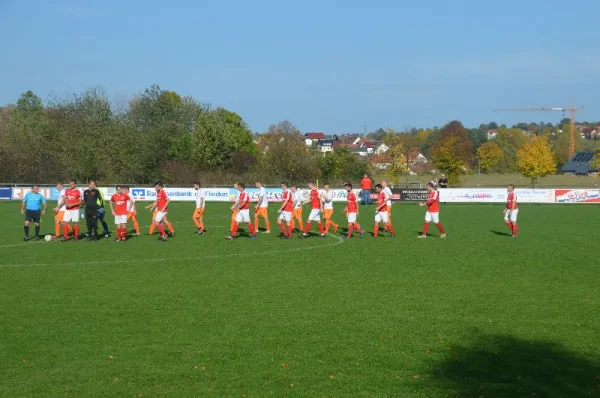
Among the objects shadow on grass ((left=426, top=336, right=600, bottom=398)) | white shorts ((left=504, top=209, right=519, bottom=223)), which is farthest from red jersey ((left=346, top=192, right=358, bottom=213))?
shadow on grass ((left=426, top=336, right=600, bottom=398))

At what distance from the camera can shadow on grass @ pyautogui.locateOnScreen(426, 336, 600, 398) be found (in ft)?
24.0

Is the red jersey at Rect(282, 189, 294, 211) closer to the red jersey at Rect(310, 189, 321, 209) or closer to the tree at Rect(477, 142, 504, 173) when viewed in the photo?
the red jersey at Rect(310, 189, 321, 209)

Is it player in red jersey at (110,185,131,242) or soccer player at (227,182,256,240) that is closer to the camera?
player in red jersey at (110,185,131,242)

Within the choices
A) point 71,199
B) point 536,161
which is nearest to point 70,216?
point 71,199

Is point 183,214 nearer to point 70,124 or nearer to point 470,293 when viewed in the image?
point 470,293

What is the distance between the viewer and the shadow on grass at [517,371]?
732 cm

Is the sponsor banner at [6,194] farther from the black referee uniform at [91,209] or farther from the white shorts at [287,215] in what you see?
the white shorts at [287,215]

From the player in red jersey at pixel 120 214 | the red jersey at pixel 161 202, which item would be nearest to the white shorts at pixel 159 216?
the red jersey at pixel 161 202

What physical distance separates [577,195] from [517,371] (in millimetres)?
39966

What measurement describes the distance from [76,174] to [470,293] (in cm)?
5306

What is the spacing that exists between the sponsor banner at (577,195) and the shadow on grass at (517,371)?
38467 mm

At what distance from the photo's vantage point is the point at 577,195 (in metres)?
44.8

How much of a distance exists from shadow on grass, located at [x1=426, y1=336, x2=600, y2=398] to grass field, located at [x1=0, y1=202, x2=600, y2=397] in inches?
1.0

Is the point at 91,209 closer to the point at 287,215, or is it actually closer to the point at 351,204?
the point at 287,215
